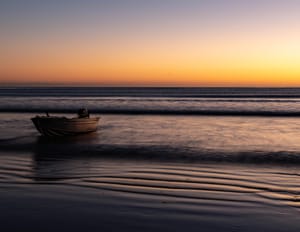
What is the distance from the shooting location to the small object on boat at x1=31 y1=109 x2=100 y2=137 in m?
21.1

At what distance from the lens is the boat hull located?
2114cm

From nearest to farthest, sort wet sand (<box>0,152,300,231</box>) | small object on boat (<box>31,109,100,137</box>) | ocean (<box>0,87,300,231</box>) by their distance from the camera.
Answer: wet sand (<box>0,152,300,231</box>)
ocean (<box>0,87,300,231</box>)
small object on boat (<box>31,109,100,137</box>)

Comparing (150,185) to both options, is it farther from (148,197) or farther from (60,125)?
(60,125)

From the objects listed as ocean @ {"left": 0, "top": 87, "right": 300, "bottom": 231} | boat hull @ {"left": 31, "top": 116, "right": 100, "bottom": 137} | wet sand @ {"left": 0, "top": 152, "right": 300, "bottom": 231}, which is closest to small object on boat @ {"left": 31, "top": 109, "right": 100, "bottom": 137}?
boat hull @ {"left": 31, "top": 116, "right": 100, "bottom": 137}

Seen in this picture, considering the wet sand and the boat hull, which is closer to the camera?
the wet sand

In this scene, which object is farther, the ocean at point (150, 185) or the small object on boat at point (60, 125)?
the small object on boat at point (60, 125)

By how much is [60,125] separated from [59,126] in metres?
0.07

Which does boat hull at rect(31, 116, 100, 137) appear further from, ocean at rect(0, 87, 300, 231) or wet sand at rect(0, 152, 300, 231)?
wet sand at rect(0, 152, 300, 231)

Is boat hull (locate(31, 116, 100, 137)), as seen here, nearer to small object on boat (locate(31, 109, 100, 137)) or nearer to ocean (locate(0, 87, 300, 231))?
small object on boat (locate(31, 109, 100, 137))

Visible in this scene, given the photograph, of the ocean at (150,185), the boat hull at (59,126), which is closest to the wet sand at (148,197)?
the ocean at (150,185)

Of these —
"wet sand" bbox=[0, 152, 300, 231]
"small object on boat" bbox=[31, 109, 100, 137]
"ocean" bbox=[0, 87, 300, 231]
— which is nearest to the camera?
"wet sand" bbox=[0, 152, 300, 231]

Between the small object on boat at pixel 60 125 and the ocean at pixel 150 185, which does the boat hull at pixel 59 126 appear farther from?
the ocean at pixel 150 185

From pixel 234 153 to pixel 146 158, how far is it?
3395 millimetres

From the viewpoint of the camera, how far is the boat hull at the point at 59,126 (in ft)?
69.4
